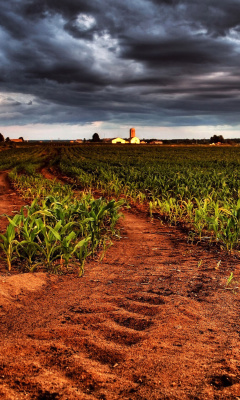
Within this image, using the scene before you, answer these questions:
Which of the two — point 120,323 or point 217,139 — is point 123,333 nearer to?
point 120,323

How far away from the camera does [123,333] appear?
2559 millimetres

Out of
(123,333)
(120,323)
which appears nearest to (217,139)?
(120,323)

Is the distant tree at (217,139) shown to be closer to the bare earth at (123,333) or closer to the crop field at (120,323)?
the crop field at (120,323)

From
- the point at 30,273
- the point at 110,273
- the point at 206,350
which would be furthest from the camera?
the point at 110,273

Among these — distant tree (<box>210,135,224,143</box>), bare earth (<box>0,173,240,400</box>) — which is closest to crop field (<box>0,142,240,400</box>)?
bare earth (<box>0,173,240,400</box>)

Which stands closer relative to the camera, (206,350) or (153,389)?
(153,389)

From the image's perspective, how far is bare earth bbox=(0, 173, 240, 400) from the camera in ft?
6.35

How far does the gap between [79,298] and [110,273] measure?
827mm

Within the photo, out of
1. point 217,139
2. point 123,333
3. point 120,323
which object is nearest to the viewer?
point 123,333

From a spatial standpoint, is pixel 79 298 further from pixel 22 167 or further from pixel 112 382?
pixel 22 167

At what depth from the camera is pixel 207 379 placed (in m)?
2.01

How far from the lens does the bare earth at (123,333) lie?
193 centimetres

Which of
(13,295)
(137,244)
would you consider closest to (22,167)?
(137,244)

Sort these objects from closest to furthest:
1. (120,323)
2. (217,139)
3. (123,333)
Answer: (123,333)
(120,323)
(217,139)
